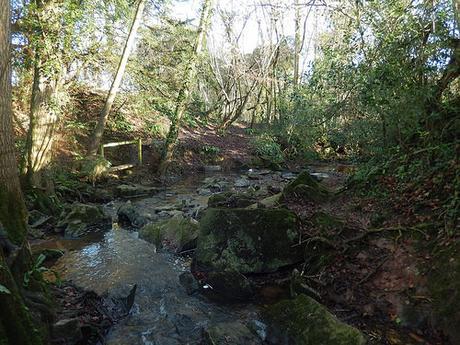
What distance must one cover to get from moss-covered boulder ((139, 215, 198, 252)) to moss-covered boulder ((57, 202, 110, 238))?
1.28 m

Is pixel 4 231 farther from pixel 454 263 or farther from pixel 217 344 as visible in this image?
pixel 454 263

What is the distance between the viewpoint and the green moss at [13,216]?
3451 mm

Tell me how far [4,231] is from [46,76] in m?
7.19

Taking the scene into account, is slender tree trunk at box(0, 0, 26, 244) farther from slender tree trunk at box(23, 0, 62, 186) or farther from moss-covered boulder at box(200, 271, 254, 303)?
slender tree trunk at box(23, 0, 62, 186)

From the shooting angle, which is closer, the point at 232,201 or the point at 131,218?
the point at 232,201

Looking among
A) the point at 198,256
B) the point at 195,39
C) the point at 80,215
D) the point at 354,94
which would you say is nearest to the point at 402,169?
the point at 354,94

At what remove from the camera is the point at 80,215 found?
8.42 meters

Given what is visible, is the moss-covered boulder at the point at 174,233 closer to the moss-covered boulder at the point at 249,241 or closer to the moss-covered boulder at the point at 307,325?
Result: the moss-covered boulder at the point at 249,241

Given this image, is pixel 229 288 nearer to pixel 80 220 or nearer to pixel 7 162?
pixel 7 162

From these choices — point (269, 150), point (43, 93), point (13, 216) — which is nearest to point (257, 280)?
point (13, 216)

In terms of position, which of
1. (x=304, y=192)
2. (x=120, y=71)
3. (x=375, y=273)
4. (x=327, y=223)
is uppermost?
(x=120, y=71)

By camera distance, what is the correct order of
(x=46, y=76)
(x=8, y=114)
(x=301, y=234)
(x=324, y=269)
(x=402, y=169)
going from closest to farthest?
(x=8, y=114) < (x=324, y=269) < (x=301, y=234) < (x=402, y=169) < (x=46, y=76)

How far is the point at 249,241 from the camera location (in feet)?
19.7

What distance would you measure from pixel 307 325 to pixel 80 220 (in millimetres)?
6195
